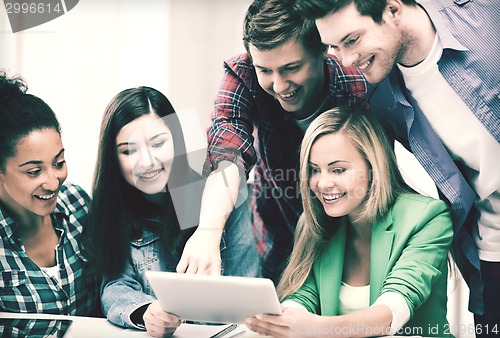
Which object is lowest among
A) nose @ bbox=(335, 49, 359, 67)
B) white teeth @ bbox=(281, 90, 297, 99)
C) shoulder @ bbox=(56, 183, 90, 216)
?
shoulder @ bbox=(56, 183, 90, 216)

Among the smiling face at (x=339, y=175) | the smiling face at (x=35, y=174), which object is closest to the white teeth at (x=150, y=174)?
the smiling face at (x=35, y=174)

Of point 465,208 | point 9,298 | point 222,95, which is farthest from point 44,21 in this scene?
point 465,208

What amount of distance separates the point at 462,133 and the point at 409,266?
44 cm

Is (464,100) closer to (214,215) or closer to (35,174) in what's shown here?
(214,215)

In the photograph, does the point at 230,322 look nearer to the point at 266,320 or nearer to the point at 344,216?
the point at 266,320

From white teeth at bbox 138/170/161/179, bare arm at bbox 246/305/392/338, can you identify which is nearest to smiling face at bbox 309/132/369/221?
bare arm at bbox 246/305/392/338

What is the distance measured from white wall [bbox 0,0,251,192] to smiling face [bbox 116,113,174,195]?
9cm

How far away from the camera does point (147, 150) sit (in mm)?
2277

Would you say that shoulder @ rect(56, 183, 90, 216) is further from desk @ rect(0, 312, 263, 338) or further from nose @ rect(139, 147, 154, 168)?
desk @ rect(0, 312, 263, 338)

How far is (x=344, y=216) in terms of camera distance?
2146 millimetres

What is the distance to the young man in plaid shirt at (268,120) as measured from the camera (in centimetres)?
212

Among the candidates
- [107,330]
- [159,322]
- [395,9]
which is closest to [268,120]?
[395,9]

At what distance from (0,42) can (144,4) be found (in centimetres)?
54

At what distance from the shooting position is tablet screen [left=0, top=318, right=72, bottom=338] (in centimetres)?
218
